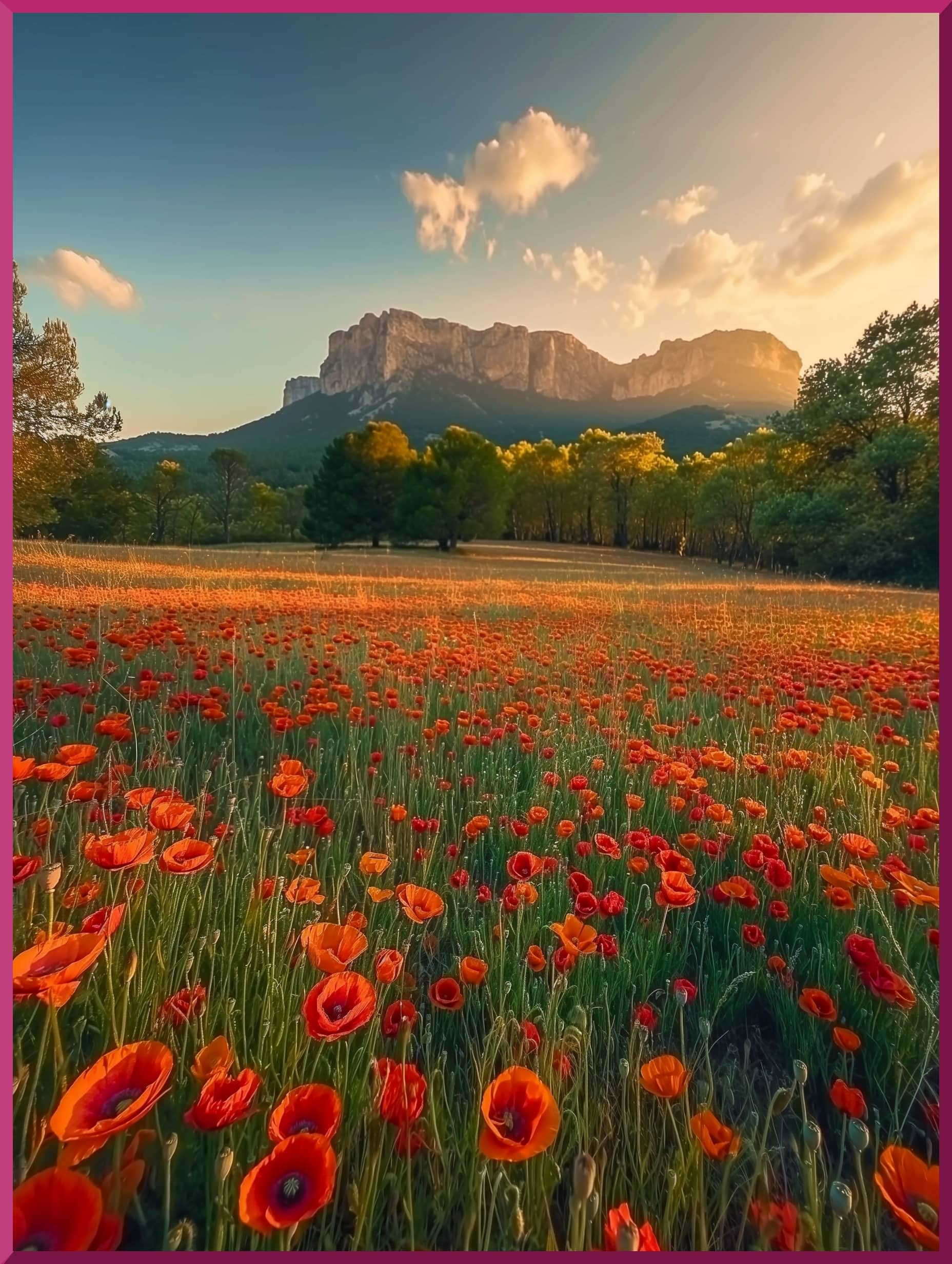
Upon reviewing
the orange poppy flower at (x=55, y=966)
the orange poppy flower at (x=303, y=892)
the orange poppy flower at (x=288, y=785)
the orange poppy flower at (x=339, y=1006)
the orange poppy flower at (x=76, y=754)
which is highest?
the orange poppy flower at (x=76, y=754)

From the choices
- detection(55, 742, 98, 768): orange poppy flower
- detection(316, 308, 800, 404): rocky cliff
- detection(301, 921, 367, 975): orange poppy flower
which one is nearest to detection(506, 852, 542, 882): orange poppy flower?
detection(301, 921, 367, 975): orange poppy flower

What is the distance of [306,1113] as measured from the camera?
28.0 inches

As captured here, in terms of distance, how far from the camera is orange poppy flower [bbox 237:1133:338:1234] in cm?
61

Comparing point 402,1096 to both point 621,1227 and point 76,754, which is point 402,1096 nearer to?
point 621,1227

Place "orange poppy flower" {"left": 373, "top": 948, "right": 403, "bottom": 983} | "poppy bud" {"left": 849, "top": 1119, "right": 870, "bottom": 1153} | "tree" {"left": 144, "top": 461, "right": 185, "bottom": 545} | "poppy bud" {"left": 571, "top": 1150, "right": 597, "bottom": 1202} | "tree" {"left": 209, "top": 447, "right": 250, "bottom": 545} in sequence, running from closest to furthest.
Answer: "poppy bud" {"left": 571, "top": 1150, "right": 597, "bottom": 1202}, "poppy bud" {"left": 849, "top": 1119, "right": 870, "bottom": 1153}, "orange poppy flower" {"left": 373, "top": 948, "right": 403, "bottom": 983}, "tree" {"left": 144, "top": 461, "right": 185, "bottom": 545}, "tree" {"left": 209, "top": 447, "right": 250, "bottom": 545}

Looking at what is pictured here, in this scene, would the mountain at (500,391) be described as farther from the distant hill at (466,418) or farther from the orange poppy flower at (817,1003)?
the orange poppy flower at (817,1003)

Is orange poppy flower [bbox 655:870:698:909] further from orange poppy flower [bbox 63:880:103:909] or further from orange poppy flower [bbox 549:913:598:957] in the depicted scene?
orange poppy flower [bbox 63:880:103:909]

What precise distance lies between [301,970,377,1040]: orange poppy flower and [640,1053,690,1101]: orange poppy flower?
43cm

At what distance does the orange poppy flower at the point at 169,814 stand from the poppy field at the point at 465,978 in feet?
0.03

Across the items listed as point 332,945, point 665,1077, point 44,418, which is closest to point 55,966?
point 332,945

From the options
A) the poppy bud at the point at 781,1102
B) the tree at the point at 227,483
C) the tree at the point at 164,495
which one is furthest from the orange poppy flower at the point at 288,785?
the tree at the point at 227,483

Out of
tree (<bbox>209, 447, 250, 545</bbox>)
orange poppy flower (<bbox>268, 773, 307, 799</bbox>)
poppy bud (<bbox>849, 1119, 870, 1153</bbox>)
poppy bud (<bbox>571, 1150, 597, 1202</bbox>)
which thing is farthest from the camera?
tree (<bbox>209, 447, 250, 545</bbox>)

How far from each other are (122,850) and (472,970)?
2.09 feet

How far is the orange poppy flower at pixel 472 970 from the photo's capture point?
98 cm
